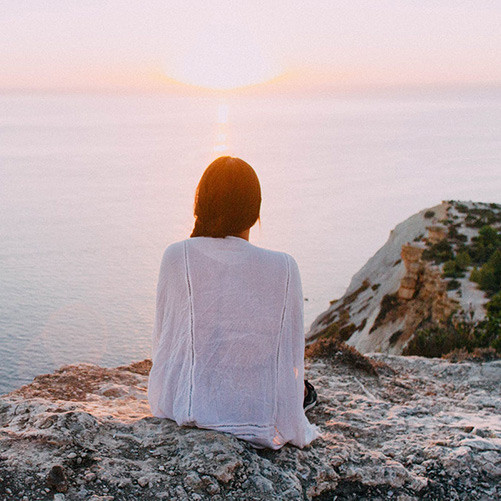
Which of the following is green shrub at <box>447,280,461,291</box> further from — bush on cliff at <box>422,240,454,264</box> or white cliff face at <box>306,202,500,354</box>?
bush on cliff at <box>422,240,454,264</box>

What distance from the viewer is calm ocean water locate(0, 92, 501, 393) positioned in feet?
118

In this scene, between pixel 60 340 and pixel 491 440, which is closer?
pixel 491 440

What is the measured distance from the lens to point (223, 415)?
145 inches

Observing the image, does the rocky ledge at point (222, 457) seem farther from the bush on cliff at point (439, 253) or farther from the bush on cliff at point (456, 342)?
the bush on cliff at point (439, 253)

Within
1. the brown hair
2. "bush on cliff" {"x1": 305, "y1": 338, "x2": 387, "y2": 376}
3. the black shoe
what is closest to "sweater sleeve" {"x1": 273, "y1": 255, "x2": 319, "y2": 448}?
the brown hair

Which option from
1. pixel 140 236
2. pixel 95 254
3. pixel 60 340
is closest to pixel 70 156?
pixel 140 236

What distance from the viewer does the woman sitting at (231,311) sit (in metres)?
3.63

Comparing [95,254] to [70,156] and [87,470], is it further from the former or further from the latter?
[70,156]

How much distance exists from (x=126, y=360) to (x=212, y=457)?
28625 mm

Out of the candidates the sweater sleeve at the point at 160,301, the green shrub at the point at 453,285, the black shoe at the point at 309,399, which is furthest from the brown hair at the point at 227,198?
the green shrub at the point at 453,285

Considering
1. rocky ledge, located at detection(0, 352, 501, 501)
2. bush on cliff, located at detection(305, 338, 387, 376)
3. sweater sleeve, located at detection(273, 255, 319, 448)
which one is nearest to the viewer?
rocky ledge, located at detection(0, 352, 501, 501)

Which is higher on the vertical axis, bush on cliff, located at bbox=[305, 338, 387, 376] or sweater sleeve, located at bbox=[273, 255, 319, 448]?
sweater sleeve, located at bbox=[273, 255, 319, 448]

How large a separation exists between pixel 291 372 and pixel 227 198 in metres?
1.22

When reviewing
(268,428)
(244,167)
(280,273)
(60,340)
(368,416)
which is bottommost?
(60,340)
